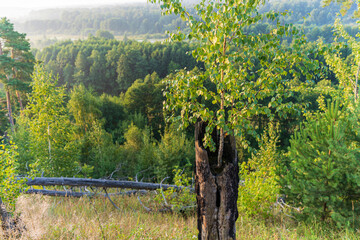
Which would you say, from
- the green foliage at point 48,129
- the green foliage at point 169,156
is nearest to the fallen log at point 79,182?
the green foliage at point 48,129

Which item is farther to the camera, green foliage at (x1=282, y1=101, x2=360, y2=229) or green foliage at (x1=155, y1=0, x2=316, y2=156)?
green foliage at (x1=282, y1=101, x2=360, y2=229)

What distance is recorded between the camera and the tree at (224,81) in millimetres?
3082

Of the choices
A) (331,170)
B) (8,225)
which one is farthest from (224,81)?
(8,225)

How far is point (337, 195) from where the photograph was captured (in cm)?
573

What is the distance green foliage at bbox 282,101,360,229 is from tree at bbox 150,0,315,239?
303cm

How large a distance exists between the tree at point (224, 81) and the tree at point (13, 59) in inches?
976

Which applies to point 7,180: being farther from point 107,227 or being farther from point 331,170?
point 331,170

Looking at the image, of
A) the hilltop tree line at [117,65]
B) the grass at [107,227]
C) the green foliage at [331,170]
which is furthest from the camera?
the hilltop tree line at [117,65]

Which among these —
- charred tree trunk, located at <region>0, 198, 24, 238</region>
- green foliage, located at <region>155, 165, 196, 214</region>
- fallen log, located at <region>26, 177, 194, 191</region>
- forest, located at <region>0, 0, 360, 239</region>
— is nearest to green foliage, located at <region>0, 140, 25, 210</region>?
forest, located at <region>0, 0, 360, 239</region>

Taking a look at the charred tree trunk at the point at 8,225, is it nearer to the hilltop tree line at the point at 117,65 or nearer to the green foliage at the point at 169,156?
the green foliage at the point at 169,156

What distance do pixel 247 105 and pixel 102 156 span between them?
2163 centimetres

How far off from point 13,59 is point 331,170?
2803 centimetres

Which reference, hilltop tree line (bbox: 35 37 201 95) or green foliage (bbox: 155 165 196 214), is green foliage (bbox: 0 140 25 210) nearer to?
green foliage (bbox: 155 165 196 214)

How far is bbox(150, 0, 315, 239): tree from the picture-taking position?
10.1ft
